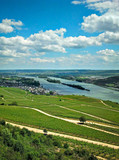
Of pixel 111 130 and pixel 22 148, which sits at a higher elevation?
pixel 22 148

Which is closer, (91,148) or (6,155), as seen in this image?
Answer: (6,155)

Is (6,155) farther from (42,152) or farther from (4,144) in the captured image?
(42,152)

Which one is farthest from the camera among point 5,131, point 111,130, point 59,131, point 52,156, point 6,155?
point 111,130

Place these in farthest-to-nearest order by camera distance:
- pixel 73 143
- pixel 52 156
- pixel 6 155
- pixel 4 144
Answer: pixel 73 143 → pixel 4 144 → pixel 52 156 → pixel 6 155

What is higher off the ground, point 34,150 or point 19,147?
point 19,147

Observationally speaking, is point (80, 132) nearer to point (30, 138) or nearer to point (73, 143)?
point (73, 143)

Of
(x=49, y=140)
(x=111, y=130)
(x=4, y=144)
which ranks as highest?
(x=4, y=144)

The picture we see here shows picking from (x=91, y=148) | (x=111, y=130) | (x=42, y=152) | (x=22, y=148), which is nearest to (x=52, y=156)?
(x=42, y=152)

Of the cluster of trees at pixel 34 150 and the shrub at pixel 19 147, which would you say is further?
the shrub at pixel 19 147

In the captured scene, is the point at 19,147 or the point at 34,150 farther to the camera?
the point at 34,150

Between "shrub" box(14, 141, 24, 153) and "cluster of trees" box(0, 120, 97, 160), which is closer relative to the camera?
"cluster of trees" box(0, 120, 97, 160)
